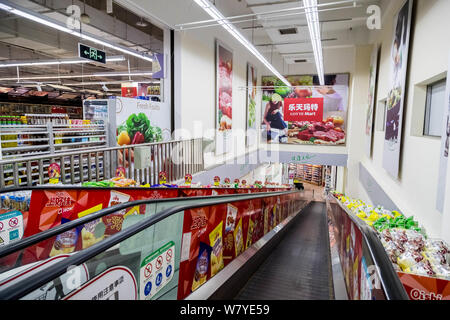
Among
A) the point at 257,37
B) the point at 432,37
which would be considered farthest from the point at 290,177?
the point at 432,37

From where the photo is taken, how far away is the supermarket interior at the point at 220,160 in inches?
79.0

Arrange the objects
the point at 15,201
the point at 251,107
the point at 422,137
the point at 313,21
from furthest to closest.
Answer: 1. the point at 251,107
2. the point at 313,21
3. the point at 422,137
4. the point at 15,201

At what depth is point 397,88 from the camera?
19.2ft

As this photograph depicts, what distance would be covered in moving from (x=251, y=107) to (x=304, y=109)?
116 inches

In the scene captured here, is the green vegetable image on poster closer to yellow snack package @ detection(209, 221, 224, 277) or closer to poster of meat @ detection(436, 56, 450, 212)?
yellow snack package @ detection(209, 221, 224, 277)

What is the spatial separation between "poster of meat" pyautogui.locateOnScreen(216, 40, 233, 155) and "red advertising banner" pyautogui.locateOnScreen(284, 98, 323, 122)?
105 inches

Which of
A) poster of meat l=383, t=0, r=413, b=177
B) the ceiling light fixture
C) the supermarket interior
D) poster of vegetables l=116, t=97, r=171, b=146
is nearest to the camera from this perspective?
the supermarket interior

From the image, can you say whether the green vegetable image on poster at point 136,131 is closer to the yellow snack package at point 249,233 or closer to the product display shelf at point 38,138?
the product display shelf at point 38,138

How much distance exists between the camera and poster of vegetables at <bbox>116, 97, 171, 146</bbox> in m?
6.55

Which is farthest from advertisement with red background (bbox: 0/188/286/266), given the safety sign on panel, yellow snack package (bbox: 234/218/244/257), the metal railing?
yellow snack package (bbox: 234/218/244/257)

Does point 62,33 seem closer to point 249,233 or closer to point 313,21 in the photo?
point 313,21

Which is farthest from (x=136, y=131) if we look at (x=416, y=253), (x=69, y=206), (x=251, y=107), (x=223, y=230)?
(x=251, y=107)

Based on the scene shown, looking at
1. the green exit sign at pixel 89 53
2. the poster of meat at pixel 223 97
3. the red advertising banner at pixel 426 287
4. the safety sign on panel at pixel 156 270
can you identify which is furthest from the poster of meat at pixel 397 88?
the green exit sign at pixel 89 53
